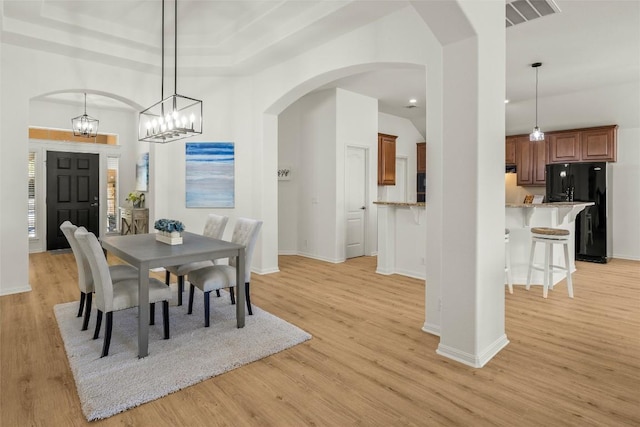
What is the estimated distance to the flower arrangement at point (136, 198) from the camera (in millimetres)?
7519

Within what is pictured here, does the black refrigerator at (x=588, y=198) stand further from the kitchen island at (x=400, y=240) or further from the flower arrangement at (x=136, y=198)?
the flower arrangement at (x=136, y=198)

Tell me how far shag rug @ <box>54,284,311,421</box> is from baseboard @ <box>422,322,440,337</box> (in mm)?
1049

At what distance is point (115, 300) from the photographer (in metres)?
2.74

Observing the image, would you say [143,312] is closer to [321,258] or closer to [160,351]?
[160,351]

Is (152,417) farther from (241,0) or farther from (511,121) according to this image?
(511,121)

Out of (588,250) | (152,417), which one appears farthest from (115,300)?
(588,250)

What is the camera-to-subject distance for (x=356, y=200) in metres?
6.77

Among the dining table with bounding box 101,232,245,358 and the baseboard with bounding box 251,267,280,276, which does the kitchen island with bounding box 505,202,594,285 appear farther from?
the dining table with bounding box 101,232,245,358

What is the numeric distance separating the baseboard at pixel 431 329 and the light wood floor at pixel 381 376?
79 mm

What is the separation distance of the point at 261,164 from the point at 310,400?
150 inches

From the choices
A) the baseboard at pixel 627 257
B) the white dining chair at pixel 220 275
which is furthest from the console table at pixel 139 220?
the baseboard at pixel 627 257

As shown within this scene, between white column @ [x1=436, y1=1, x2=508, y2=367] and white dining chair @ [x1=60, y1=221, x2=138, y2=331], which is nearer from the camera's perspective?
white column @ [x1=436, y1=1, x2=508, y2=367]

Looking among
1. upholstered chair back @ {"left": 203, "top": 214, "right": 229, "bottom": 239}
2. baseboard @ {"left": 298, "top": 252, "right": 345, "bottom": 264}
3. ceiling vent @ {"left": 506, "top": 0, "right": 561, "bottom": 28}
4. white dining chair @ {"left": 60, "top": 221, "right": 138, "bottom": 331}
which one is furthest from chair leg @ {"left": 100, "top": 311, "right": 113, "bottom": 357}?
ceiling vent @ {"left": 506, "top": 0, "right": 561, "bottom": 28}

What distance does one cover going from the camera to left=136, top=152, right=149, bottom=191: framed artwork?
751 cm
